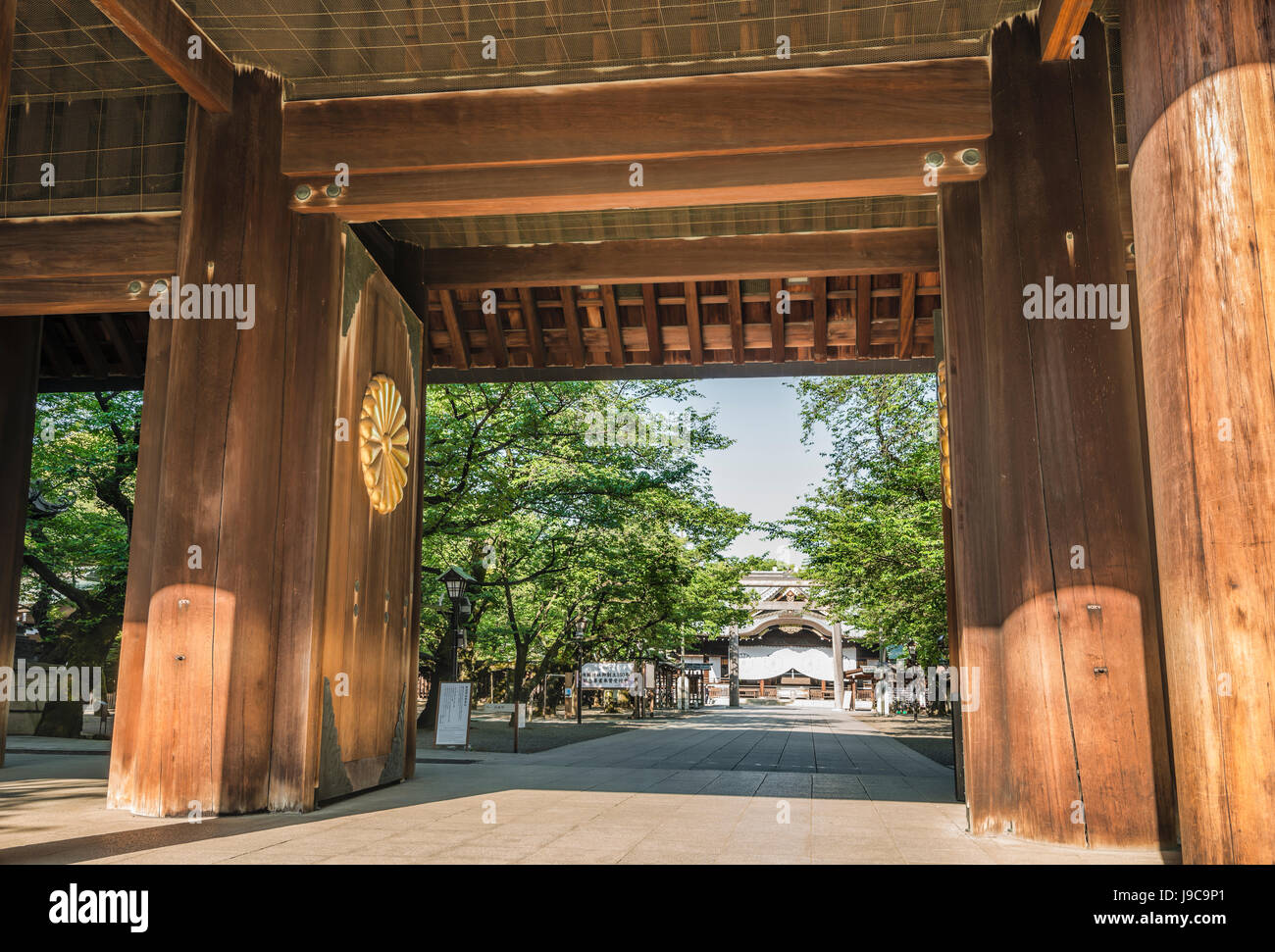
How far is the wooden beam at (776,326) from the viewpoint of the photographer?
843 centimetres

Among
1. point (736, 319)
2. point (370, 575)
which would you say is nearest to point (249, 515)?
point (370, 575)

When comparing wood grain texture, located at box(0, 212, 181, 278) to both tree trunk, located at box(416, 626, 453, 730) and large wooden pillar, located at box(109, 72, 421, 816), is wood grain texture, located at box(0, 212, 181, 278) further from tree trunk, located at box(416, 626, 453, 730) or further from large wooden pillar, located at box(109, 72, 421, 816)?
tree trunk, located at box(416, 626, 453, 730)

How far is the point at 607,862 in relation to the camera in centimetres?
403

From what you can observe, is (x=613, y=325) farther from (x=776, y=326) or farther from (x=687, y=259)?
(x=776, y=326)

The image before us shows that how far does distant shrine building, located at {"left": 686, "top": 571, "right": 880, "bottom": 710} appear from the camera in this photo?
132 feet

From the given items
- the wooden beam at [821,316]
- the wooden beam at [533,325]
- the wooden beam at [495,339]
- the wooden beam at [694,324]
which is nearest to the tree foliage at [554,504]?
the wooden beam at [495,339]

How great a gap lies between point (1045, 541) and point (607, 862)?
2.78m

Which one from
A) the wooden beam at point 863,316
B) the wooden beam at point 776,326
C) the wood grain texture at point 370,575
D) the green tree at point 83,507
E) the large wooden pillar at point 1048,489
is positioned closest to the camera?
the large wooden pillar at point 1048,489

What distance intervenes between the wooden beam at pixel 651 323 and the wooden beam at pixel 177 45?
3794mm

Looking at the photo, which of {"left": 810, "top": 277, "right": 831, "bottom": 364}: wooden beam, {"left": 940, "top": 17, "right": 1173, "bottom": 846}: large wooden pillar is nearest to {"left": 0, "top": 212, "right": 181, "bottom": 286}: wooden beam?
{"left": 810, "top": 277, "right": 831, "bottom": 364}: wooden beam

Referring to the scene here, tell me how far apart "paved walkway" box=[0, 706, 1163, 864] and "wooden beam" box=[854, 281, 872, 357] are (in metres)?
3.89

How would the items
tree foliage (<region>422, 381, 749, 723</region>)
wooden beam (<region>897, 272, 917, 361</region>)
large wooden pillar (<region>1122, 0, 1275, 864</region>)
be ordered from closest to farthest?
large wooden pillar (<region>1122, 0, 1275, 864</region>) → wooden beam (<region>897, 272, 917, 361</region>) → tree foliage (<region>422, 381, 749, 723</region>)

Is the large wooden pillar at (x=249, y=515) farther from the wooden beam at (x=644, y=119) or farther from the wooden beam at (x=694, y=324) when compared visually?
the wooden beam at (x=694, y=324)

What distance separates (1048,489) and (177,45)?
18.0 feet
